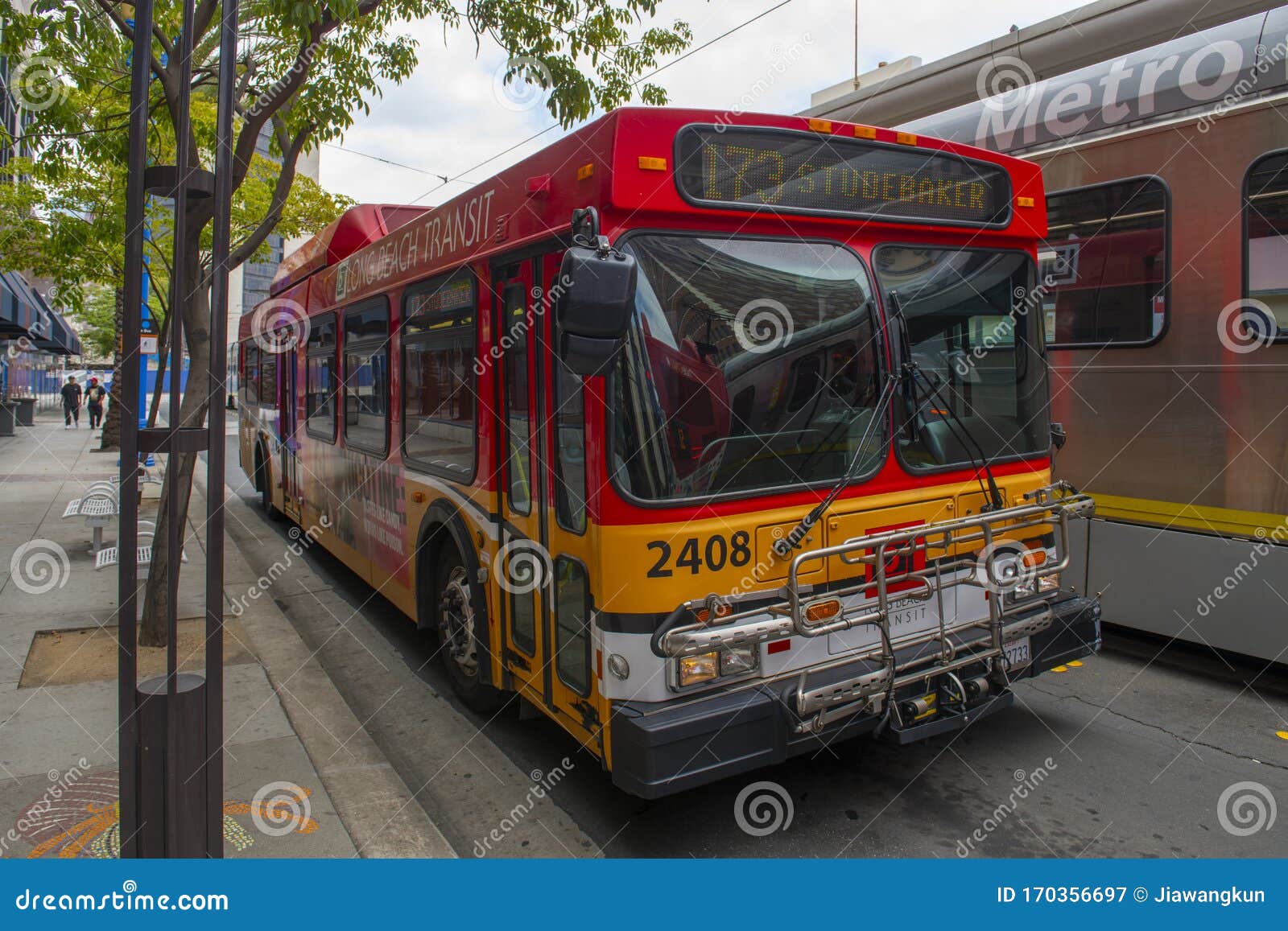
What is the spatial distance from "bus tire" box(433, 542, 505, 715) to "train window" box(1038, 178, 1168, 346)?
390 cm

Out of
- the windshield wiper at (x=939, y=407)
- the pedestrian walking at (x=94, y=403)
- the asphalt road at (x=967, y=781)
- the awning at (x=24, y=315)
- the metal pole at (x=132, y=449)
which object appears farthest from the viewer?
the pedestrian walking at (x=94, y=403)

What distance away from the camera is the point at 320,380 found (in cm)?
830

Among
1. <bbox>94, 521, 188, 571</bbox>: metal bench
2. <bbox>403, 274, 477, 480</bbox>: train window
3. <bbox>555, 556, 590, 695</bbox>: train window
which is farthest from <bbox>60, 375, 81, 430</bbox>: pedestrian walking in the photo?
<bbox>555, 556, 590, 695</bbox>: train window

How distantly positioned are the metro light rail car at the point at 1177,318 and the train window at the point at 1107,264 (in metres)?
0.01

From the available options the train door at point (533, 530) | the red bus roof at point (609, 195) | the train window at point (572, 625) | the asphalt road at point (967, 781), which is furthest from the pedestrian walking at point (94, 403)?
the train window at point (572, 625)

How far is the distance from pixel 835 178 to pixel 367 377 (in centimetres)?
403

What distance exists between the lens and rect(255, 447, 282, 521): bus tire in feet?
39.4

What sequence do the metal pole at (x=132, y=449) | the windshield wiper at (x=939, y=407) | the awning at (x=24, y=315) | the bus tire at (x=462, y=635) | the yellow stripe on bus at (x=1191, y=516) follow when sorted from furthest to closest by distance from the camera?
the awning at (x=24, y=315) < the yellow stripe on bus at (x=1191, y=516) < the bus tire at (x=462, y=635) < the windshield wiper at (x=939, y=407) < the metal pole at (x=132, y=449)

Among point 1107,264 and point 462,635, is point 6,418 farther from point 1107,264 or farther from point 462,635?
point 1107,264

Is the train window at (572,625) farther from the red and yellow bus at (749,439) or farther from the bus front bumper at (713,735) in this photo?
the bus front bumper at (713,735)

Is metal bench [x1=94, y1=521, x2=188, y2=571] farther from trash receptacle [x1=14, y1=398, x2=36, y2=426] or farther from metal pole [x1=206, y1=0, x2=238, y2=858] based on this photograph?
trash receptacle [x1=14, y1=398, x2=36, y2=426]

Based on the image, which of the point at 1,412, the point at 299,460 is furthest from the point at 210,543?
the point at 1,412

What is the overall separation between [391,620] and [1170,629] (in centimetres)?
561

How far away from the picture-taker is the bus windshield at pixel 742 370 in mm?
3525
